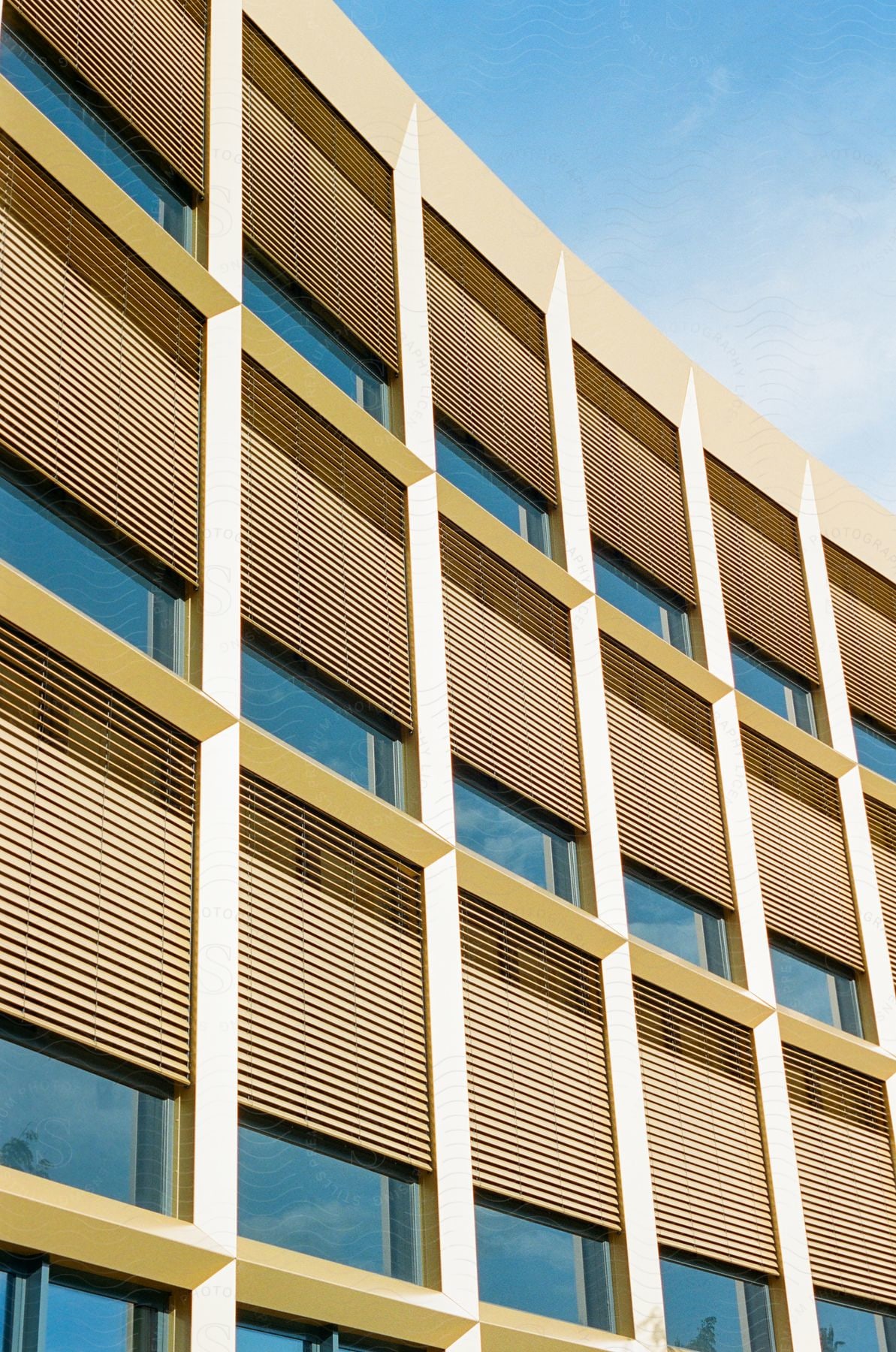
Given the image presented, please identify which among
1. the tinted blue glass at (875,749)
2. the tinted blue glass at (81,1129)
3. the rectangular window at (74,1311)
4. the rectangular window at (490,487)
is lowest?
the rectangular window at (74,1311)

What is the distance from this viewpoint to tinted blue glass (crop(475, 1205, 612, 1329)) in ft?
27.7

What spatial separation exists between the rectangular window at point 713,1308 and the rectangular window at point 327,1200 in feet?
6.95

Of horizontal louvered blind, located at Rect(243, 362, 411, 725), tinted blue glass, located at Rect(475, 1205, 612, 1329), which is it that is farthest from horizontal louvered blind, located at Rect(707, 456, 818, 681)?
tinted blue glass, located at Rect(475, 1205, 612, 1329)

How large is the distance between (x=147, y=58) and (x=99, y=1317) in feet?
21.5

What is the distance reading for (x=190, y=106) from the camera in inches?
376

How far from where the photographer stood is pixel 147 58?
9.28 metres

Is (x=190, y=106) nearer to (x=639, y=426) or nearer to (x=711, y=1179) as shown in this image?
(x=639, y=426)

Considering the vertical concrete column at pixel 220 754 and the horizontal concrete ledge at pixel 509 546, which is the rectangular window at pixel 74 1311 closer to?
the vertical concrete column at pixel 220 754

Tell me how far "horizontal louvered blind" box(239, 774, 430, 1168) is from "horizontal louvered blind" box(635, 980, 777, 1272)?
2.08 m

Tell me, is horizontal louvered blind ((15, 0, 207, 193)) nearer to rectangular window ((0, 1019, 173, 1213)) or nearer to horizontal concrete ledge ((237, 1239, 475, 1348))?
rectangular window ((0, 1019, 173, 1213))

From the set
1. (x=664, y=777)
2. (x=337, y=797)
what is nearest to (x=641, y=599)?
(x=664, y=777)

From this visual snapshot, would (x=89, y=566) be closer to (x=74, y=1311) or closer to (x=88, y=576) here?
(x=88, y=576)

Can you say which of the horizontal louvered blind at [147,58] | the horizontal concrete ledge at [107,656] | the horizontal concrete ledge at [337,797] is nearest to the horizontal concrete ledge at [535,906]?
the horizontal concrete ledge at [337,797]

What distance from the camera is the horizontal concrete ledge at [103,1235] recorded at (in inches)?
235
